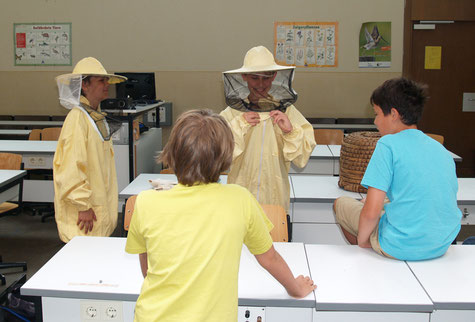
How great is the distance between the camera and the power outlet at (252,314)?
1771mm

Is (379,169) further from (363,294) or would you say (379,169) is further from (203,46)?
(203,46)

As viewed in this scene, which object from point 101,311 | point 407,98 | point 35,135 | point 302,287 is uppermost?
point 407,98

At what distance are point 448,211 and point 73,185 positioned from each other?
171 centimetres

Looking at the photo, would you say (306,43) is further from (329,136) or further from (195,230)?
(195,230)

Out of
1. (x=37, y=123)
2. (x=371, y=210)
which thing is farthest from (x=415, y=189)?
(x=37, y=123)

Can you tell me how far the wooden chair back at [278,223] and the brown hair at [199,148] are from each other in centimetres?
116

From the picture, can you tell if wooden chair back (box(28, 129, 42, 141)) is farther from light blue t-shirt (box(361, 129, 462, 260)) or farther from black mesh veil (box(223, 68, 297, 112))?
light blue t-shirt (box(361, 129, 462, 260))

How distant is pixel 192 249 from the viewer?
4.46ft

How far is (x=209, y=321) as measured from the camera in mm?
1359

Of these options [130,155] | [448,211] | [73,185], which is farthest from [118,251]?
[130,155]

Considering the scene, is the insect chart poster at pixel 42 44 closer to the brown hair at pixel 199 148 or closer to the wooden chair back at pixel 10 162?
the wooden chair back at pixel 10 162

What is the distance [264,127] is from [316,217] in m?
0.82

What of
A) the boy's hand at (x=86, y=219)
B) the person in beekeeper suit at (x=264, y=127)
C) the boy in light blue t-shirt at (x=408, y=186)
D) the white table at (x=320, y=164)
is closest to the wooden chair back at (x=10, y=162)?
the boy's hand at (x=86, y=219)

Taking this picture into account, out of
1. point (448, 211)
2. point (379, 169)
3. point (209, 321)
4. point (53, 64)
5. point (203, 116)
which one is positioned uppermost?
point (53, 64)
